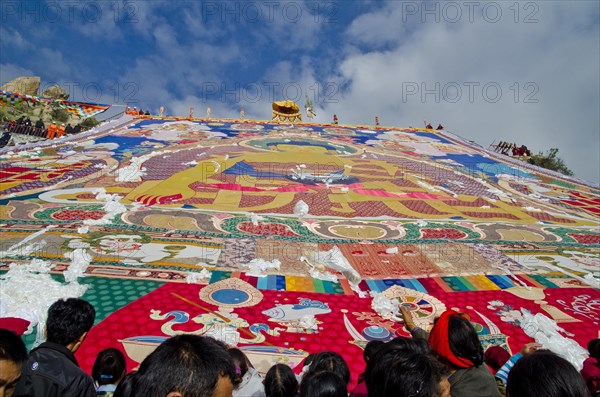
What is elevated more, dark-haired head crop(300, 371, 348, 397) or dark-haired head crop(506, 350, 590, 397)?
dark-haired head crop(506, 350, 590, 397)

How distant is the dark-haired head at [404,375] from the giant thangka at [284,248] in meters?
1.93

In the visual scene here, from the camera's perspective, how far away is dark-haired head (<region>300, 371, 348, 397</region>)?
1556 millimetres

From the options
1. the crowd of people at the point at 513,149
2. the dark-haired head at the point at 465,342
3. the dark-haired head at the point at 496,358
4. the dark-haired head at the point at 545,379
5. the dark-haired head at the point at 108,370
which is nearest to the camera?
the dark-haired head at the point at 545,379

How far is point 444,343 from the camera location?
1.80 m

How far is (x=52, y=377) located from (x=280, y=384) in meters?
1.02

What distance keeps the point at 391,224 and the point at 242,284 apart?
11.5ft

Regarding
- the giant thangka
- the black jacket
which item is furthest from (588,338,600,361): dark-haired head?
the black jacket

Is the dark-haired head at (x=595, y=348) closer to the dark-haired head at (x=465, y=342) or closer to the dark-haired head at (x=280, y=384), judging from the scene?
the dark-haired head at (x=465, y=342)

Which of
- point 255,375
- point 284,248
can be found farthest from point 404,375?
point 284,248

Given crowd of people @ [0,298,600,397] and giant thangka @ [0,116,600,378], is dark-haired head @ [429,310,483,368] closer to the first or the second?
crowd of people @ [0,298,600,397]

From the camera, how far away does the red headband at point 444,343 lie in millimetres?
1769

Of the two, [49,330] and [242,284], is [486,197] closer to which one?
[242,284]

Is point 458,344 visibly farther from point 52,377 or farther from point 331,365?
point 52,377

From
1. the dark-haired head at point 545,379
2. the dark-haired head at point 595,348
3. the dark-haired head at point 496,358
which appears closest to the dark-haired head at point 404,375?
the dark-haired head at point 545,379
